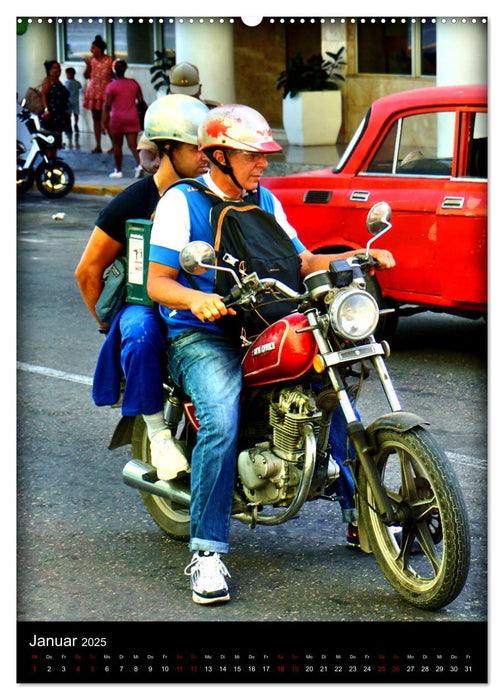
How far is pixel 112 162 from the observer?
1909 centimetres

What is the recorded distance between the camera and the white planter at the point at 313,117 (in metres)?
18.4

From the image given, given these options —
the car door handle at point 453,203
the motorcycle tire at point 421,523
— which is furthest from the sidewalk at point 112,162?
the motorcycle tire at point 421,523

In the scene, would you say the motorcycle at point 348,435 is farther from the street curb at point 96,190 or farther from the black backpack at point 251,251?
the street curb at point 96,190

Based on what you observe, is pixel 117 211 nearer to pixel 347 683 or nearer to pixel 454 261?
pixel 347 683

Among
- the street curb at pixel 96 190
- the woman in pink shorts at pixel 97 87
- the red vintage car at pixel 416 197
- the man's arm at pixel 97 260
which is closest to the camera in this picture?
the man's arm at pixel 97 260

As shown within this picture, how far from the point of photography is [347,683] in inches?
134

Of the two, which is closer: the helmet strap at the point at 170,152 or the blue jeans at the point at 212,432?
the blue jeans at the point at 212,432

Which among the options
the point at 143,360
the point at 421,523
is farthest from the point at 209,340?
the point at 421,523

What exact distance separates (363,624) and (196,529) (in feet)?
3.09

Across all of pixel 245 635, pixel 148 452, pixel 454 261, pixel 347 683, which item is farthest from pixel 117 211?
pixel 454 261

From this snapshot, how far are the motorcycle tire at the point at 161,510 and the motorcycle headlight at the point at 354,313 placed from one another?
1.25 m

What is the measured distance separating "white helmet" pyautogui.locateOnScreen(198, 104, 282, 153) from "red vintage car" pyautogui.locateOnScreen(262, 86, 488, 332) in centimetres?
278

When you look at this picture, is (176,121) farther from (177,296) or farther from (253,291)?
(253,291)

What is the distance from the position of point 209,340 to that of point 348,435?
637 mm
